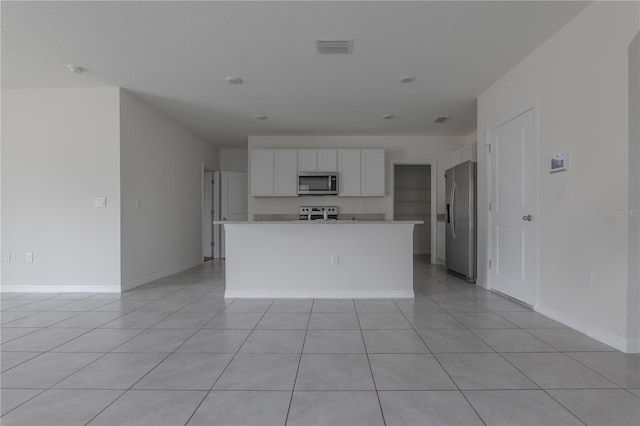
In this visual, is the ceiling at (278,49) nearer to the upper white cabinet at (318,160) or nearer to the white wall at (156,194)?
the white wall at (156,194)

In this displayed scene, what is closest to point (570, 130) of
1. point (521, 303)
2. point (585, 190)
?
point (585, 190)

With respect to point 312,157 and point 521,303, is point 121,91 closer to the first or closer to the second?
point 312,157

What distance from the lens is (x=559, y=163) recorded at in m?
2.79

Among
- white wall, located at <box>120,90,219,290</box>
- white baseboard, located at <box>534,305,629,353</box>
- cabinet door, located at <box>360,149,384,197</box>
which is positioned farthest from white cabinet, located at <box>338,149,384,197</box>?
white baseboard, located at <box>534,305,629,353</box>

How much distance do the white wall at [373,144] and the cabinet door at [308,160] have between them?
33 cm

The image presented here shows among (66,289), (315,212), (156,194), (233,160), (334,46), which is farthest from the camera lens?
(233,160)

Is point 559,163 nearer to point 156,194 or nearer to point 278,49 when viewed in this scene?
point 278,49

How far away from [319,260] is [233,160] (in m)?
4.73

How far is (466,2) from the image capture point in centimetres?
239

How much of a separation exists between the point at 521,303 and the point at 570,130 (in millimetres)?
1772

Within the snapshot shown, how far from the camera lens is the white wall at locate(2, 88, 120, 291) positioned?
4.03 m

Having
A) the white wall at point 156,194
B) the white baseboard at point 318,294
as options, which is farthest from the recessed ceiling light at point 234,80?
the white baseboard at point 318,294

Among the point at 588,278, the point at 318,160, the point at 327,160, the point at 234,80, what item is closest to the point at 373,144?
the point at 327,160

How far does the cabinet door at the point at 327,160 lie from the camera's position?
614 centimetres
